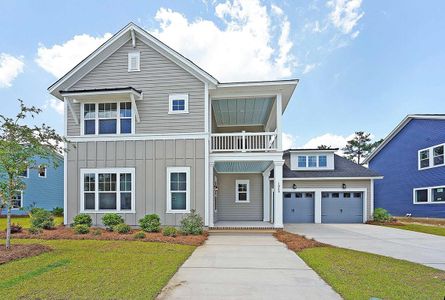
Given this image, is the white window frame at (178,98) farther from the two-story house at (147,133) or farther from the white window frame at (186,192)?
the white window frame at (186,192)

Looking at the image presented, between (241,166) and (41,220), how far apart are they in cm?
920

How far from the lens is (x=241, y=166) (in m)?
14.0

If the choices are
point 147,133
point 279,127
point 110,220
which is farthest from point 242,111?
point 110,220

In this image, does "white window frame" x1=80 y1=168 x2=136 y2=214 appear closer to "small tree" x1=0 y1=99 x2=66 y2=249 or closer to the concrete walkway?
"small tree" x1=0 y1=99 x2=66 y2=249

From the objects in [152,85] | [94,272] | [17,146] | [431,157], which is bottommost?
[94,272]

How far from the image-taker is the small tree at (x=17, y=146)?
7.28 meters

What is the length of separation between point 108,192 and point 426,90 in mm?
24425

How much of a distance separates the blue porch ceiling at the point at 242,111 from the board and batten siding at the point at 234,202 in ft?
11.2

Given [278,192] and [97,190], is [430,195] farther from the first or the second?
[97,190]

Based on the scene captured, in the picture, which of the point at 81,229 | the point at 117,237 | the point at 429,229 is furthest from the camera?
the point at 429,229

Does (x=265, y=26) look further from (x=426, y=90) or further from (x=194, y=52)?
(x=426, y=90)

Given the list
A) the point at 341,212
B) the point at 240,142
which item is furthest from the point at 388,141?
the point at 240,142

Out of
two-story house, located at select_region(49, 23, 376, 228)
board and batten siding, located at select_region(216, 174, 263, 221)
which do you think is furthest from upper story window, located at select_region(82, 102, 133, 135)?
board and batten siding, located at select_region(216, 174, 263, 221)

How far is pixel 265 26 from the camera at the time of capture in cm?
1686
